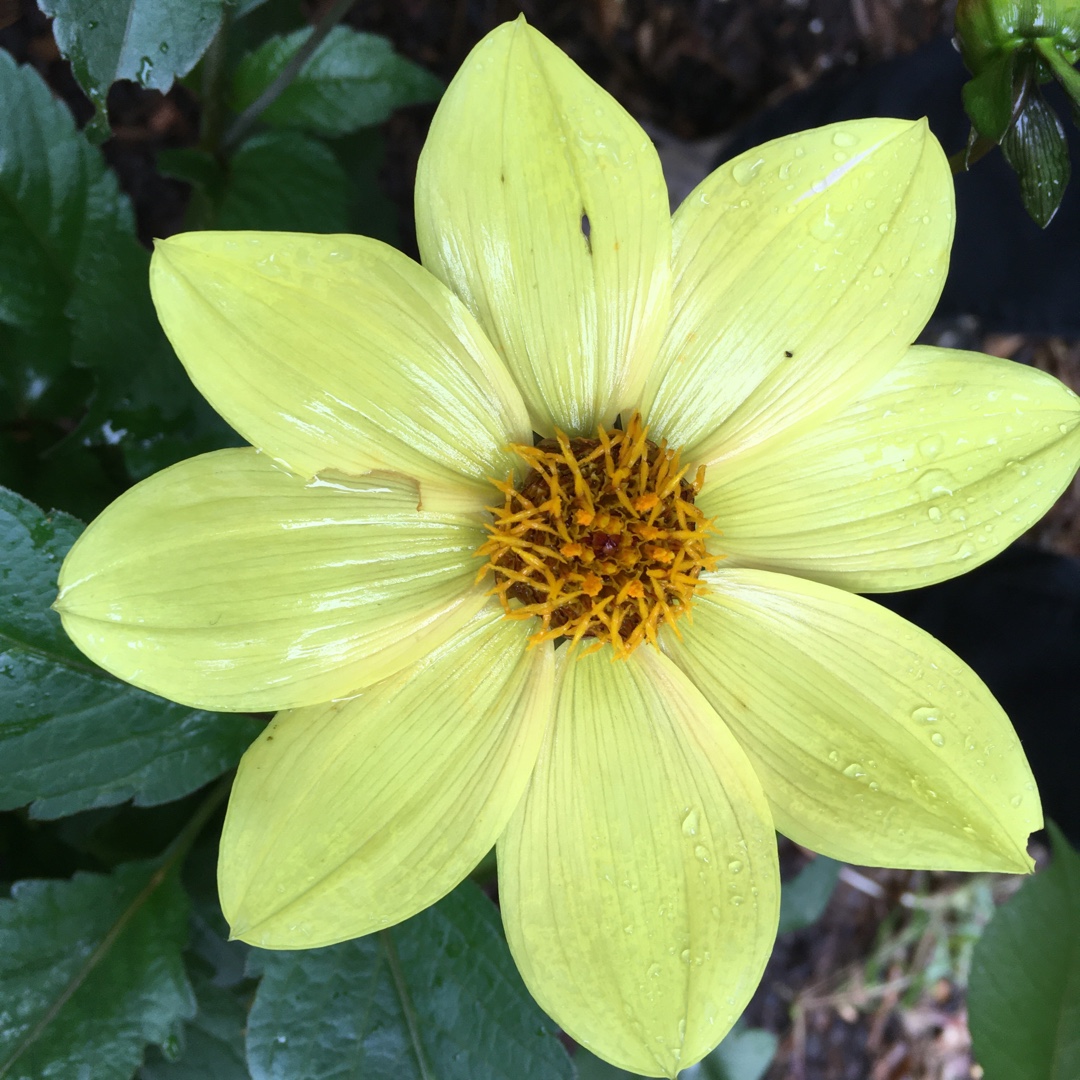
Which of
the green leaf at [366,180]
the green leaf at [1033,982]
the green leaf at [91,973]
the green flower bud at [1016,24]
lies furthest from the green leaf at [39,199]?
the green leaf at [1033,982]

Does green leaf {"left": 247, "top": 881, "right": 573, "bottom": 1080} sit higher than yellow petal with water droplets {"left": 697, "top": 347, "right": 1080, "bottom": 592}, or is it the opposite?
yellow petal with water droplets {"left": 697, "top": 347, "right": 1080, "bottom": 592}

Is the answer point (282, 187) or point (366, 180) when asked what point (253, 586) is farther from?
point (366, 180)

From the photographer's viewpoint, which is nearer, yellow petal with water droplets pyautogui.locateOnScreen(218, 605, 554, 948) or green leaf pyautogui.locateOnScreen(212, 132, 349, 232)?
→ yellow petal with water droplets pyautogui.locateOnScreen(218, 605, 554, 948)

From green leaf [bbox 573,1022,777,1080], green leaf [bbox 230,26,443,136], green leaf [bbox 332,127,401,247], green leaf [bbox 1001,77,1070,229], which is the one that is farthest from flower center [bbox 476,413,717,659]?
green leaf [bbox 573,1022,777,1080]

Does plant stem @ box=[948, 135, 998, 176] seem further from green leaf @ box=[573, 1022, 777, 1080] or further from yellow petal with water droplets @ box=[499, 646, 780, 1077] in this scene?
green leaf @ box=[573, 1022, 777, 1080]

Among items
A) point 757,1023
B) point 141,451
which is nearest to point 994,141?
point 141,451
